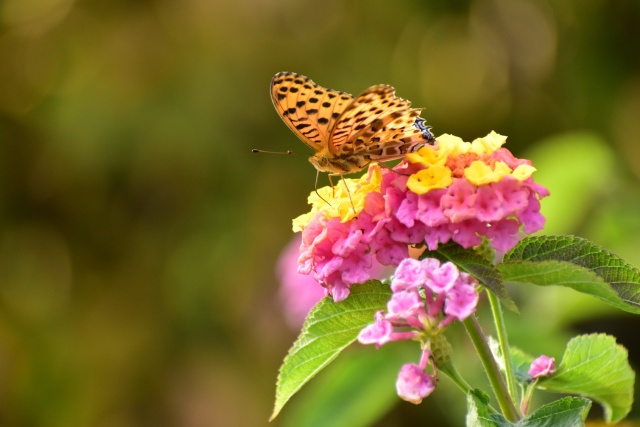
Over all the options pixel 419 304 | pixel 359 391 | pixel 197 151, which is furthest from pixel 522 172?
pixel 197 151

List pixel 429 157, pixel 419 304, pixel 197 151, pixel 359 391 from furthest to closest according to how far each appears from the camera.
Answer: pixel 197 151, pixel 359 391, pixel 429 157, pixel 419 304

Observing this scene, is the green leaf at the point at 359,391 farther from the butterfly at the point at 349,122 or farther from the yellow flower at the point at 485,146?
the yellow flower at the point at 485,146

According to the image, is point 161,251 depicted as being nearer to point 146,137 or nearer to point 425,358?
point 146,137

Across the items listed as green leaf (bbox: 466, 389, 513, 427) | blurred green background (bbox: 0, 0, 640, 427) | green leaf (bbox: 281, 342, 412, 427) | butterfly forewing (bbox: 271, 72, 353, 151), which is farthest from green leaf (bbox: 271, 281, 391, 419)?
blurred green background (bbox: 0, 0, 640, 427)

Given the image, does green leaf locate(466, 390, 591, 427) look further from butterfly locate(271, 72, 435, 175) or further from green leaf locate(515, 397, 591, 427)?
butterfly locate(271, 72, 435, 175)

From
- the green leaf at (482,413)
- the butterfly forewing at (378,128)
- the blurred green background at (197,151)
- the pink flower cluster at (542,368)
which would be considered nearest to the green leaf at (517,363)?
the pink flower cluster at (542,368)

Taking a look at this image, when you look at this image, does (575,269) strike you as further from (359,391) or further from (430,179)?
(359,391)
